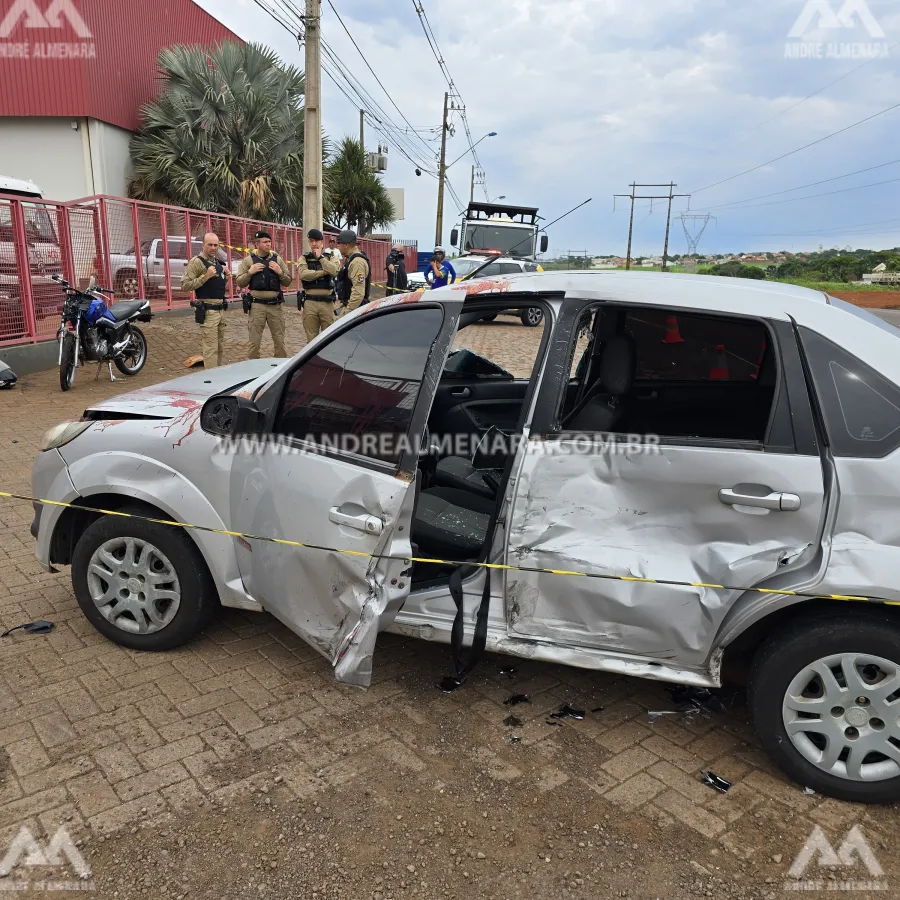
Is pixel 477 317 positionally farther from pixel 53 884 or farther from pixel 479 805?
pixel 53 884

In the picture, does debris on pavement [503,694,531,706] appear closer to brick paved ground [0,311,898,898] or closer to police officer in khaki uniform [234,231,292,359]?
brick paved ground [0,311,898,898]

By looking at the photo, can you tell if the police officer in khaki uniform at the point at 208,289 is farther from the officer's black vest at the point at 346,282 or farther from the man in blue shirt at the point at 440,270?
the man in blue shirt at the point at 440,270

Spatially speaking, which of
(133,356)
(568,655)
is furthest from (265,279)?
(568,655)

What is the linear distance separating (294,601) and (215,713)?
57 centimetres

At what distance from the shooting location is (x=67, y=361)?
8914 millimetres

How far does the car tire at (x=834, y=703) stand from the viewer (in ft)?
7.95

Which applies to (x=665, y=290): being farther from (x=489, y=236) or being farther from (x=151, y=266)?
(x=489, y=236)

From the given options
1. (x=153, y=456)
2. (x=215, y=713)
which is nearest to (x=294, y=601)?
(x=215, y=713)

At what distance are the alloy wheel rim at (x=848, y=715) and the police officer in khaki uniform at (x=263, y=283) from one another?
27.3 feet

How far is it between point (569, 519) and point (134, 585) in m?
2.02

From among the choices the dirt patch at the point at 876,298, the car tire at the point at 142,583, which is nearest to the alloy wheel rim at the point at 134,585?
the car tire at the point at 142,583

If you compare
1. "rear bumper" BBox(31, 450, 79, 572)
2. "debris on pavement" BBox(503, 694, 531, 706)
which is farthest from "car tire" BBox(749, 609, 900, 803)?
"rear bumper" BBox(31, 450, 79, 572)

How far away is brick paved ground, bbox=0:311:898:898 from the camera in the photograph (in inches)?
96.8

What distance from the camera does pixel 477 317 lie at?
327cm
